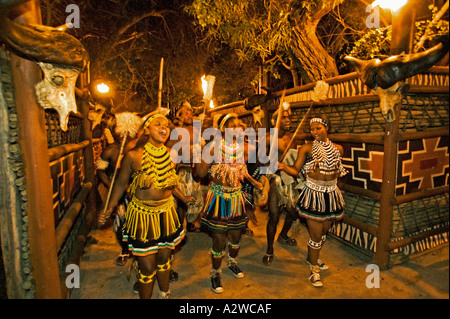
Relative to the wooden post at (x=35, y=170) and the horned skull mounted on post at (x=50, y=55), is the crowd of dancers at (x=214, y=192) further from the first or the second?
the horned skull mounted on post at (x=50, y=55)

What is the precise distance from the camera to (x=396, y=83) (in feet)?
11.2

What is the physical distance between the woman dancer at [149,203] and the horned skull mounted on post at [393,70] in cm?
256

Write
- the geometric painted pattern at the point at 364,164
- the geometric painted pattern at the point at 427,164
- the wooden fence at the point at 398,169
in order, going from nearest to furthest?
the wooden fence at the point at 398,169 < the geometric painted pattern at the point at 427,164 < the geometric painted pattern at the point at 364,164

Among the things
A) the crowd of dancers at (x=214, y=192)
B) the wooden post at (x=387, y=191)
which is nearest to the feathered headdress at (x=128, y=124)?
the crowd of dancers at (x=214, y=192)

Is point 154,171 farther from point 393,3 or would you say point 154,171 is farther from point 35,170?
point 393,3

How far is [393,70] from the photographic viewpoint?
10.4 ft

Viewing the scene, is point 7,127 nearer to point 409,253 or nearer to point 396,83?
point 396,83

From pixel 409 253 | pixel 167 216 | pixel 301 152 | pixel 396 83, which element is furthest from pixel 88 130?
pixel 409 253

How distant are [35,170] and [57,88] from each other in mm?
762

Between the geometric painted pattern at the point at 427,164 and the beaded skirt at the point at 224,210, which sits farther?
the geometric painted pattern at the point at 427,164

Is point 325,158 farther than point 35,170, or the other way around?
point 325,158

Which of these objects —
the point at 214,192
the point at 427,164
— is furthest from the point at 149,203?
the point at 427,164

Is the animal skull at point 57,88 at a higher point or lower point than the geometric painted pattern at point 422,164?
higher

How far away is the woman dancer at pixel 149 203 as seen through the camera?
3.15 meters
